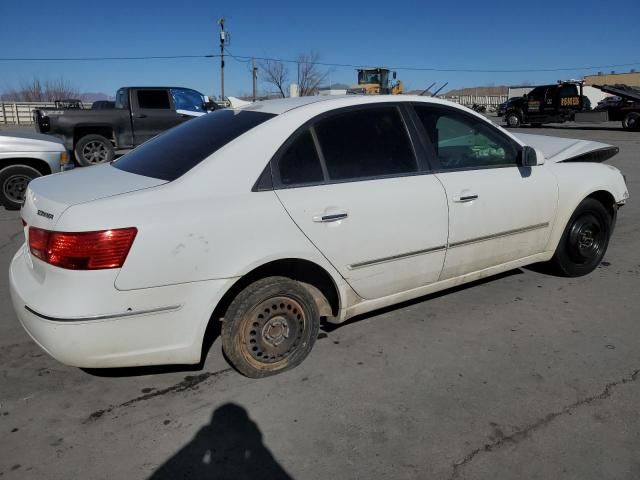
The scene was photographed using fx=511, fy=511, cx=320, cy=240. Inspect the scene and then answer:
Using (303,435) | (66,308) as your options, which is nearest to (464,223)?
(303,435)

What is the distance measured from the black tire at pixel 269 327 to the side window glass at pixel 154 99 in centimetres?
1069

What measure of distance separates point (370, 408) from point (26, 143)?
6923mm

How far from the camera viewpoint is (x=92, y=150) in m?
11.6

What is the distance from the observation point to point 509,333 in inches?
139

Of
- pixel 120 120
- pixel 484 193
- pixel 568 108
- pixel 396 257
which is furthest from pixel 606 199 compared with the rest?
pixel 568 108

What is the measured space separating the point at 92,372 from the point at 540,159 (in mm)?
3461

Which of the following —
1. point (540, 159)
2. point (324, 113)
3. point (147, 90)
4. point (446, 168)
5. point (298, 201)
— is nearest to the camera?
point (298, 201)

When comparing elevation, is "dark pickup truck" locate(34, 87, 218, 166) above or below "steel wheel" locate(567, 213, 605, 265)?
above

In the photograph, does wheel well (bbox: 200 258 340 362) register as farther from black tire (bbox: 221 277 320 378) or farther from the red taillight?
the red taillight

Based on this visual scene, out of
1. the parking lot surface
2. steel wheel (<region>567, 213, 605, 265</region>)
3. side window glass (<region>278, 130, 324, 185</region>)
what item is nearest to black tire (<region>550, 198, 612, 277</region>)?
steel wheel (<region>567, 213, 605, 265</region>)

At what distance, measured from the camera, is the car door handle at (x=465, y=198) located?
339cm

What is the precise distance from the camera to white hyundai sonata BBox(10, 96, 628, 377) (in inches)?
95.7

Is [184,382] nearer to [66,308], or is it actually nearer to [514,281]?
[66,308]

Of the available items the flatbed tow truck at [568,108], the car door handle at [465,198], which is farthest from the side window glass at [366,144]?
the flatbed tow truck at [568,108]
